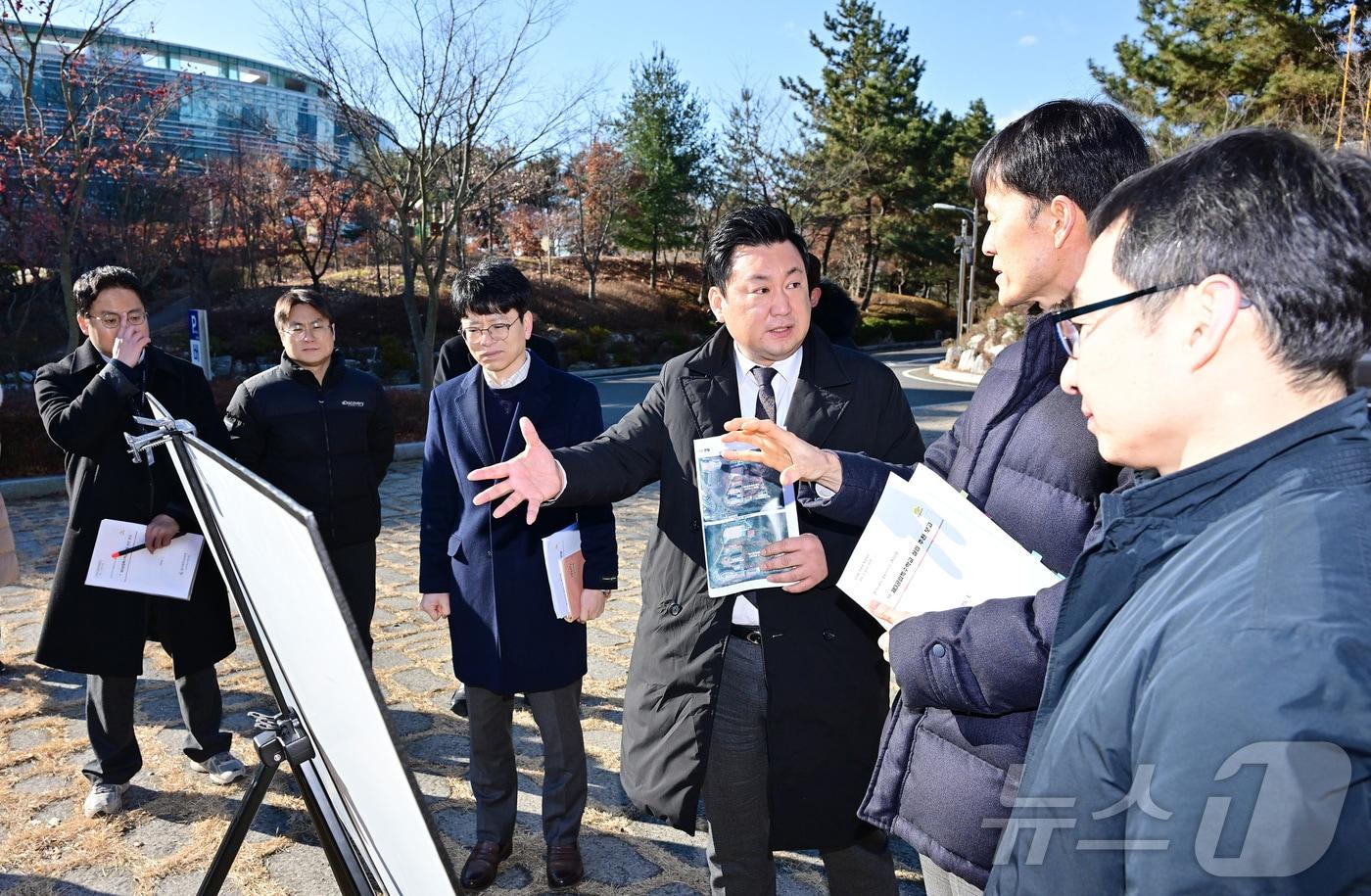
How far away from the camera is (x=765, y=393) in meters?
2.62

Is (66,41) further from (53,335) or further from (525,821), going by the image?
(53,335)

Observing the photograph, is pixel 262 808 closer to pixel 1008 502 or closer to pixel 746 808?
pixel 746 808

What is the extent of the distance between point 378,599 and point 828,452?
4617mm

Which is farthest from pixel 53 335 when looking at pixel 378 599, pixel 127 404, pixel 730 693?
pixel 730 693

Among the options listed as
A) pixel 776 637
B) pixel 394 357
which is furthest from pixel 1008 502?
pixel 394 357

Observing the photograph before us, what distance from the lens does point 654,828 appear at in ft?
11.3

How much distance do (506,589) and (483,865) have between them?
2.96 feet

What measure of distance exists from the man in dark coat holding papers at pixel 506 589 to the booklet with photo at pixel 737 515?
89 cm

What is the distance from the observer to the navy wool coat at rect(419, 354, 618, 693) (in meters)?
3.16

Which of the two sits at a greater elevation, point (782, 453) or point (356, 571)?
point (782, 453)

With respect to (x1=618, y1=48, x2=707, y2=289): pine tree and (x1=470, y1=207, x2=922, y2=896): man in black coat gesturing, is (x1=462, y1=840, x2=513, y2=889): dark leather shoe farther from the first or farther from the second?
(x1=618, y1=48, x2=707, y2=289): pine tree

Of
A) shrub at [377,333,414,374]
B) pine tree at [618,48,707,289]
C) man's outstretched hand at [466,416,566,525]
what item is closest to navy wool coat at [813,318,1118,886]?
man's outstretched hand at [466,416,566,525]

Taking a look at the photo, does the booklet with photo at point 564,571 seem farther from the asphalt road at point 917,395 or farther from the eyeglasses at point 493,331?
the asphalt road at point 917,395

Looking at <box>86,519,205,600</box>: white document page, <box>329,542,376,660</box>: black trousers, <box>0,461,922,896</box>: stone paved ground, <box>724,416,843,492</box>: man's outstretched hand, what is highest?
<box>724,416,843,492</box>: man's outstretched hand
